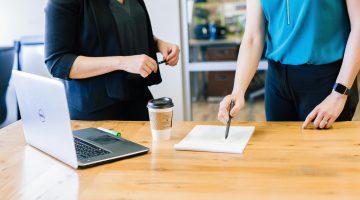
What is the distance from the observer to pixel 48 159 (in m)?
1.29

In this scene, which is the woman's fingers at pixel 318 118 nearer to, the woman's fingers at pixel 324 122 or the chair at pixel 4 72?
the woman's fingers at pixel 324 122

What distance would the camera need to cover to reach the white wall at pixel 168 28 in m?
3.50

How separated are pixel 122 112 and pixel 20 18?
231 cm

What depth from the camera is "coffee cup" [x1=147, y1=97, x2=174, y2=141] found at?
138cm

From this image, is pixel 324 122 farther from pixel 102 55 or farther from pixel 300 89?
pixel 102 55

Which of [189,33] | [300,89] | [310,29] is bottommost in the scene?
[189,33]

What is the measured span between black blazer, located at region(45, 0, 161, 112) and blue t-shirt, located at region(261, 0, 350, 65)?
2.00ft

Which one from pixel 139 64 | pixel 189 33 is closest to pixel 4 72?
pixel 189 33

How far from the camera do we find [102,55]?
1694 mm

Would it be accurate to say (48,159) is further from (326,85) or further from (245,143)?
(326,85)

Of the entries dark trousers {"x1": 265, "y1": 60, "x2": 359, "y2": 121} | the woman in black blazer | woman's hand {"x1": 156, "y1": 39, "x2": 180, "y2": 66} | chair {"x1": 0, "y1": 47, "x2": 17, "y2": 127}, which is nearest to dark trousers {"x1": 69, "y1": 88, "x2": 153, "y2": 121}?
the woman in black blazer

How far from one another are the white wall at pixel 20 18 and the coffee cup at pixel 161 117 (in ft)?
8.48

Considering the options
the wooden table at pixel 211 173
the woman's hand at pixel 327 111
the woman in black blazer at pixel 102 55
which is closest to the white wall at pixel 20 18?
the woman in black blazer at pixel 102 55

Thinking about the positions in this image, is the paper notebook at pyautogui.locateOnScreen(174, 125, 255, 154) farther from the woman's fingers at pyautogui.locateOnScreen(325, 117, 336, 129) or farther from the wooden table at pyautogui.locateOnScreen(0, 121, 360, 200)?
the woman's fingers at pyautogui.locateOnScreen(325, 117, 336, 129)
